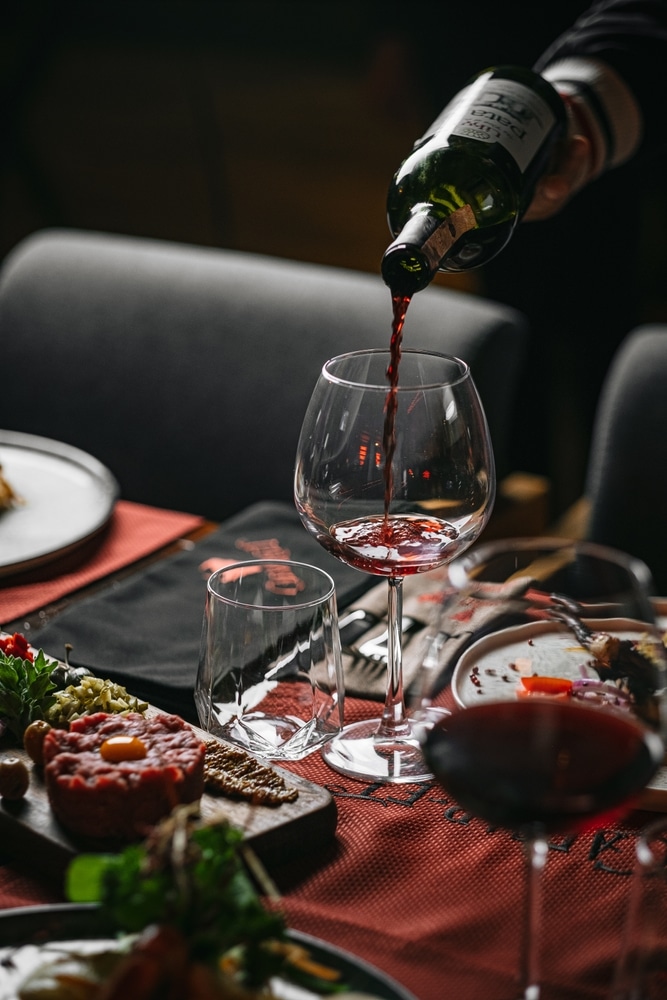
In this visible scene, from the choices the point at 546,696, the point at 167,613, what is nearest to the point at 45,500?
the point at 167,613

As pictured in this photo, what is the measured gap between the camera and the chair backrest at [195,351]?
5.86 ft

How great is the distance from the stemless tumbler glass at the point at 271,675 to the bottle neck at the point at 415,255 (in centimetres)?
24

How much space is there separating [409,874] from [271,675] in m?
0.19

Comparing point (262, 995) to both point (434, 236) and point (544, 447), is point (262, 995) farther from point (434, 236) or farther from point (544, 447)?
point (544, 447)

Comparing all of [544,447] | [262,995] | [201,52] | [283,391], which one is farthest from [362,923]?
[201,52]

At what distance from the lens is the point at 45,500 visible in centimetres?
136

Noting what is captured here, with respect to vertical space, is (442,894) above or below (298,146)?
below

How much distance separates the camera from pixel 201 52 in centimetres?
374

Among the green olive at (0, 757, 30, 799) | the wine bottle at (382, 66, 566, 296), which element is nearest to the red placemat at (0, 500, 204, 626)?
the green olive at (0, 757, 30, 799)

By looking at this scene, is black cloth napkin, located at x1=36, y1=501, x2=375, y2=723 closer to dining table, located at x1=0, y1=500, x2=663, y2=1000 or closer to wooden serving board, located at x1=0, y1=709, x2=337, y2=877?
dining table, located at x1=0, y1=500, x2=663, y2=1000

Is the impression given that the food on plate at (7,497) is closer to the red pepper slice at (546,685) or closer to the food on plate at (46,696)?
the food on plate at (46,696)

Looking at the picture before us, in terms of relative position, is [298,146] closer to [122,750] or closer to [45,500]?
[45,500]

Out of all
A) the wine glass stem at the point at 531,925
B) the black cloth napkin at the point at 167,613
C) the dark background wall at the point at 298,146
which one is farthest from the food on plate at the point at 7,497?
the dark background wall at the point at 298,146

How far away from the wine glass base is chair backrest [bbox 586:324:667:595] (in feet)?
2.73
